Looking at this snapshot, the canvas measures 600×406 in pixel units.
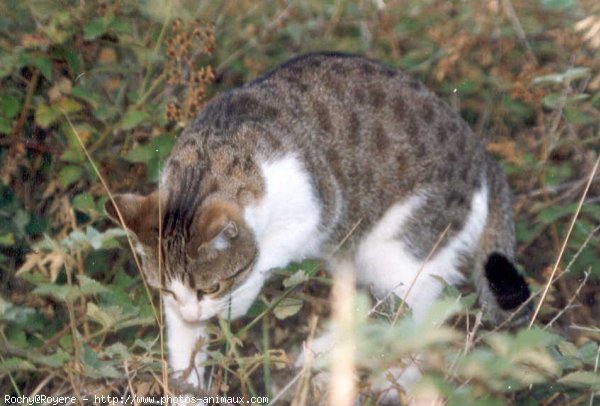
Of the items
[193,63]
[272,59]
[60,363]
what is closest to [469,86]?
[272,59]

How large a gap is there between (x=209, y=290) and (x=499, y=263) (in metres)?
0.96

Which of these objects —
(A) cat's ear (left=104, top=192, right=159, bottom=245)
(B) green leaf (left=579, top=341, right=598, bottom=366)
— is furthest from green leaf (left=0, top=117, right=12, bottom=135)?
(B) green leaf (left=579, top=341, right=598, bottom=366)

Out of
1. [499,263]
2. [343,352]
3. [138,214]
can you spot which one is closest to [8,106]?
[138,214]

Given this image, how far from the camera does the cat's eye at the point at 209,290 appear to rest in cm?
302

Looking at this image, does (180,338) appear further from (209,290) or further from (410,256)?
(410,256)

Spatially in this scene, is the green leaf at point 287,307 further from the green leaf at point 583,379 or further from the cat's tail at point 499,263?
the green leaf at point 583,379

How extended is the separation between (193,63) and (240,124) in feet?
1.96

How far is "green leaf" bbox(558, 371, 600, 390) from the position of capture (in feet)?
7.34

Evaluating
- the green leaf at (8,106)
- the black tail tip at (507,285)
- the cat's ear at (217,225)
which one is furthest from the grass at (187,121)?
the cat's ear at (217,225)

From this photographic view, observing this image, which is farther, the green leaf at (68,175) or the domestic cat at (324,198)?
the green leaf at (68,175)

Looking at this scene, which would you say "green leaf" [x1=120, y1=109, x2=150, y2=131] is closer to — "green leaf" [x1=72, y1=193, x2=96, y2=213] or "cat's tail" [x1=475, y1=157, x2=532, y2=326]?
"green leaf" [x1=72, y1=193, x2=96, y2=213]

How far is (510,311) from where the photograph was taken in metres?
3.22

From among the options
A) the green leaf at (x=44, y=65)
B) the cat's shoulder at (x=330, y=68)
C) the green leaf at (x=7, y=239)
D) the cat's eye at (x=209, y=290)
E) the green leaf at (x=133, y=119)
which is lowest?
the green leaf at (x=7, y=239)

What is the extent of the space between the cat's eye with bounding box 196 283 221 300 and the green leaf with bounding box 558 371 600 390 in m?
1.16
